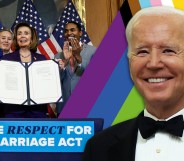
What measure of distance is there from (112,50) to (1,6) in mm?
6226

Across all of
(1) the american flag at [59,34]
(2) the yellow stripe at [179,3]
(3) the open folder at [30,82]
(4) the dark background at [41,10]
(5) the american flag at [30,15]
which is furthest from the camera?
(4) the dark background at [41,10]

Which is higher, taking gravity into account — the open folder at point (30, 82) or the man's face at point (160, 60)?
the man's face at point (160, 60)

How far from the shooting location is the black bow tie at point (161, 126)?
1.30 metres

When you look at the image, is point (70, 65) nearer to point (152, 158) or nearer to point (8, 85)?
point (8, 85)

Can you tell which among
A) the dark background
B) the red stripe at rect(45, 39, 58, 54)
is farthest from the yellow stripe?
the dark background

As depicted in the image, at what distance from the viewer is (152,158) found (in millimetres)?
1329

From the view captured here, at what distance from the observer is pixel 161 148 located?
1330 millimetres

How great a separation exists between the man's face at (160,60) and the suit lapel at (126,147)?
7.2 inches

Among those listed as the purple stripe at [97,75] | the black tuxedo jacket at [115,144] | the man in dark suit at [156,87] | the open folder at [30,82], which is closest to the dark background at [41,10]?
the open folder at [30,82]

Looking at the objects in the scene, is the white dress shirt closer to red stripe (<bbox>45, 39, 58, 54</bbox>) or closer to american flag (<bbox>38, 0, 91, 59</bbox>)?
american flag (<bbox>38, 0, 91, 59</bbox>)

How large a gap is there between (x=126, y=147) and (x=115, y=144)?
1.9 inches

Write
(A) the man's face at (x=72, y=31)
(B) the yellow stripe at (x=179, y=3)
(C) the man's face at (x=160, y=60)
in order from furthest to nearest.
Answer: (A) the man's face at (x=72, y=31) → (B) the yellow stripe at (x=179, y=3) → (C) the man's face at (x=160, y=60)

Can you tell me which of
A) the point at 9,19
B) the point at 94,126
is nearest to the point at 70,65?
the point at 94,126

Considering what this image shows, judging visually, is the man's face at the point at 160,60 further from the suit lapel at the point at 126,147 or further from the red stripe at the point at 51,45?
the red stripe at the point at 51,45
